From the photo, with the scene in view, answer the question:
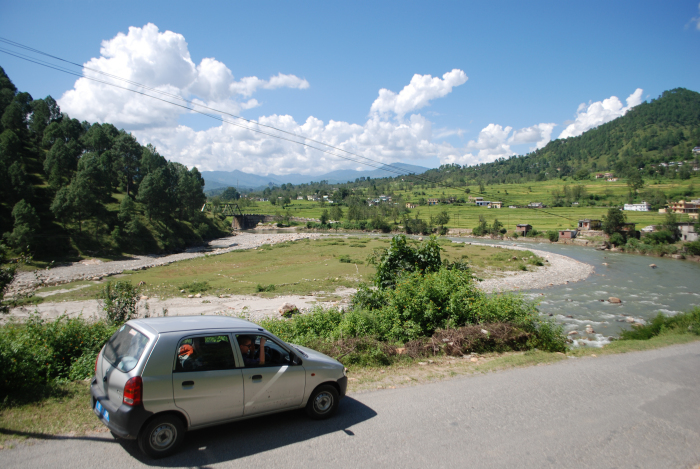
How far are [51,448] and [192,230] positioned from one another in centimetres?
9148

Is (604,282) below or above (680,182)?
below

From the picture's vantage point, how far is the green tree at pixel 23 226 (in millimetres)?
45281

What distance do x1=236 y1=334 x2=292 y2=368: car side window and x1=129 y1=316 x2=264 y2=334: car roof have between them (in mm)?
241

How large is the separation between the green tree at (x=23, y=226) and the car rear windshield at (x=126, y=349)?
5325 centimetres

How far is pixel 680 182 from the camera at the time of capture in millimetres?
134500

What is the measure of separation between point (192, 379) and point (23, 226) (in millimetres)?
57334

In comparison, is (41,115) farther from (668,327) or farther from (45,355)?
(668,327)

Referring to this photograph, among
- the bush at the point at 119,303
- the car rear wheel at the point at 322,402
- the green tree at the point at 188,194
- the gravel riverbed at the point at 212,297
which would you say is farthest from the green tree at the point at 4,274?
the green tree at the point at 188,194

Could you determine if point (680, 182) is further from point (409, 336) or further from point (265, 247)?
point (409, 336)

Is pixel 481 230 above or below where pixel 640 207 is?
below

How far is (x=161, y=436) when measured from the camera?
193 inches

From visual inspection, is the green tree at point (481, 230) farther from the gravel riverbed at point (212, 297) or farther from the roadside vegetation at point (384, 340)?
the roadside vegetation at point (384, 340)

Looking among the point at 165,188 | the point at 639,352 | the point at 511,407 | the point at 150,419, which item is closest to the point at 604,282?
the point at 639,352

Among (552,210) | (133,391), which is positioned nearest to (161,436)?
(133,391)
